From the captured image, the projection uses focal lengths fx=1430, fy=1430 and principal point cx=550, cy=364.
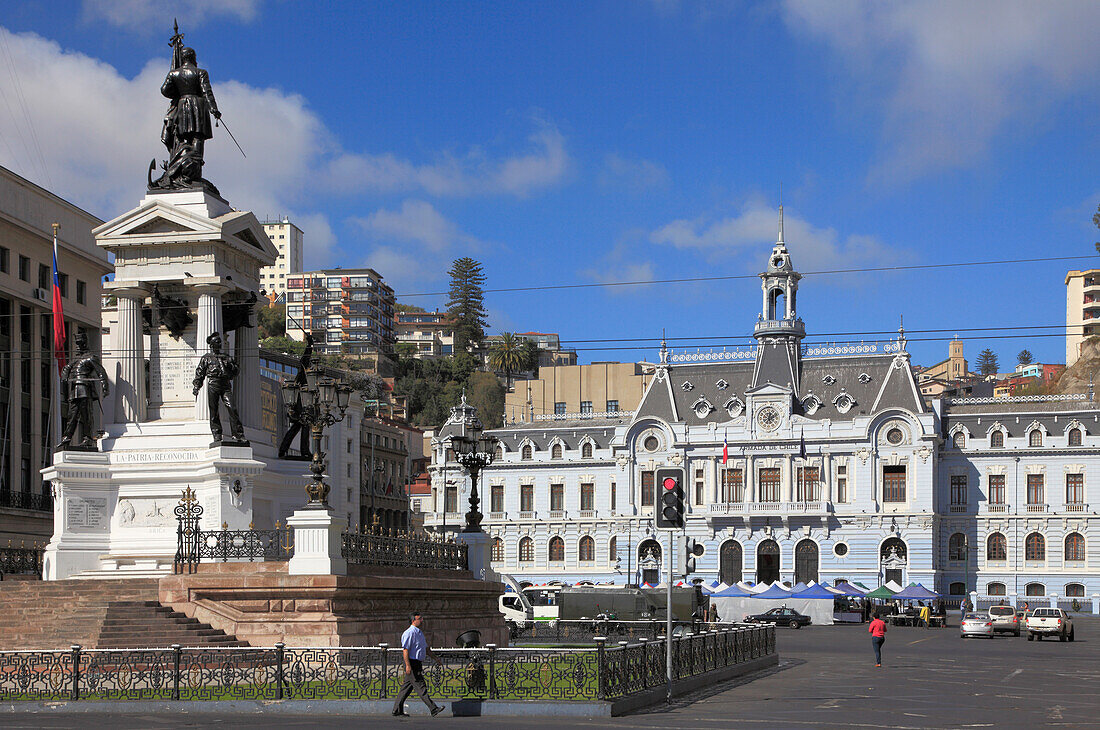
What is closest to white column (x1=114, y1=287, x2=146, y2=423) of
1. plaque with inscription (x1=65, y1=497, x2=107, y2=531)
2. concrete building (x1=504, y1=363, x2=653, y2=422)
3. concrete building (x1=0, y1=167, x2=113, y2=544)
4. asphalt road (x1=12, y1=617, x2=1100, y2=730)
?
plaque with inscription (x1=65, y1=497, x2=107, y2=531)

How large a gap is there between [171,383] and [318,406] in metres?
5.61

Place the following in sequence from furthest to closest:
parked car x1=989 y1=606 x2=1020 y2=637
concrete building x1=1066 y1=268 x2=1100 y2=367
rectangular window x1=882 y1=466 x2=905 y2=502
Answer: concrete building x1=1066 y1=268 x2=1100 y2=367 → rectangular window x1=882 y1=466 x2=905 y2=502 → parked car x1=989 y1=606 x2=1020 y2=637

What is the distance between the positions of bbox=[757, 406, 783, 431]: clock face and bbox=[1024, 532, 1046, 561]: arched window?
17.6 meters

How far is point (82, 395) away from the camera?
2941 cm

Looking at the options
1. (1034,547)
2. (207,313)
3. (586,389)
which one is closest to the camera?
(207,313)

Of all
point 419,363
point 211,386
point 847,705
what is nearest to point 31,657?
point 211,386

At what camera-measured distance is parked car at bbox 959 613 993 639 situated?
54.9 meters

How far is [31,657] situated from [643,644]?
964 cm

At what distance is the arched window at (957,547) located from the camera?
306 ft

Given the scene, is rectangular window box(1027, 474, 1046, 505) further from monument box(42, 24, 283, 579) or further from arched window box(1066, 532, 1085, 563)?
monument box(42, 24, 283, 579)

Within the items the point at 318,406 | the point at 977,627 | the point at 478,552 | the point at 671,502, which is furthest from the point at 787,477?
the point at 671,502

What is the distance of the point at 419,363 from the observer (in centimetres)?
15738

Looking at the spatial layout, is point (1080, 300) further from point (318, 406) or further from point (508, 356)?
point (318, 406)

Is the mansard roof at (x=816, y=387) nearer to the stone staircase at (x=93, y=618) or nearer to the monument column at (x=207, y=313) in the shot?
the monument column at (x=207, y=313)
